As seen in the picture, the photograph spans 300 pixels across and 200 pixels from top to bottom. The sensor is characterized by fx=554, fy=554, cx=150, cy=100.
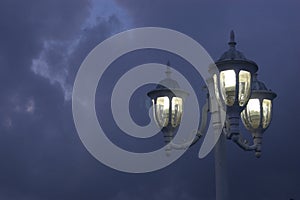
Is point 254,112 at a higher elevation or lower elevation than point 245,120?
higher

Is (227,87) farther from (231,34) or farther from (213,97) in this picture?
(231,34)

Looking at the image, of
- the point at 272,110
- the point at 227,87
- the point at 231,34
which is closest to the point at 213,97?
the point at 227,87

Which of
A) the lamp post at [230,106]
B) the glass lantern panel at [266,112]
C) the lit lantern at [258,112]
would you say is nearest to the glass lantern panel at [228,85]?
the lamp post at [230,106]

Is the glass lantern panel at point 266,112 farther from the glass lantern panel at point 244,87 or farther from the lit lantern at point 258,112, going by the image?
the glass lantern panel at point 244,87

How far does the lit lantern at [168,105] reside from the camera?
36.5 feet

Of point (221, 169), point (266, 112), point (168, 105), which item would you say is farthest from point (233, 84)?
point (266, 112)

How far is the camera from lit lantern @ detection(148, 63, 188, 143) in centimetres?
1112

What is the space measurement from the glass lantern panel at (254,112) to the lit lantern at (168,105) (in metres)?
1.31

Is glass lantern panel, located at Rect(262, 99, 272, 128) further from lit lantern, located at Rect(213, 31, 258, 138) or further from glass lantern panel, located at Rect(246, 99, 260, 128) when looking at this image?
lit lantern, located at Rect(213, 31, 258, 138)

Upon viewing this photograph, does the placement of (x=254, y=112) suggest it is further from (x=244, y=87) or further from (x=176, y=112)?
(x=244, y=87)

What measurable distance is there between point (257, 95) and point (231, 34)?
1602 mm

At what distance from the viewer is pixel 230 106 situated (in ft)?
30.2

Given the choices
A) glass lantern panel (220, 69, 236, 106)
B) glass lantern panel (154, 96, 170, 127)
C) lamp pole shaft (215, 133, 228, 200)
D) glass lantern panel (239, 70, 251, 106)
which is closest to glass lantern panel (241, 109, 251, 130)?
glass lantern panel (154, 96, 170, 127)

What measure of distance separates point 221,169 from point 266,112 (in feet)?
8.10
